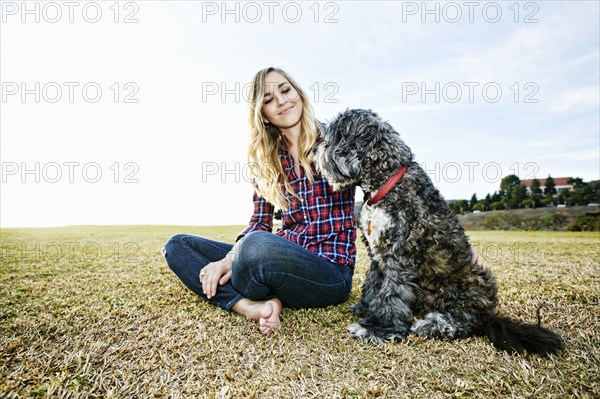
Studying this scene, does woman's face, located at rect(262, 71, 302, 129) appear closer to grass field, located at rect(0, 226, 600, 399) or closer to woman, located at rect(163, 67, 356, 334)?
woman, located at rect(163, 67, 356, 334)

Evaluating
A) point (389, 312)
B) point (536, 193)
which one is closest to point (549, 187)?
point (536, 193)

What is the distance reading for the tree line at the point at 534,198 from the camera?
103ft

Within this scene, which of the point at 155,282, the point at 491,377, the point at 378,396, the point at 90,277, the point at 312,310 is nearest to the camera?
the point at 378,396

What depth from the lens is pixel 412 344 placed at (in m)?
2.95

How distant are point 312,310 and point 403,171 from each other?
5.56 feet

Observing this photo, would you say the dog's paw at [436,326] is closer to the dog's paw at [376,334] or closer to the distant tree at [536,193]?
the dog's paw at [376,334]

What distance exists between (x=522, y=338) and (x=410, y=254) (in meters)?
0.98

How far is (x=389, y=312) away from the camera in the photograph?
309 cm

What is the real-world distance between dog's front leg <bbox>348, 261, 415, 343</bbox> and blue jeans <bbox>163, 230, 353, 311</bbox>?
0.58 meters

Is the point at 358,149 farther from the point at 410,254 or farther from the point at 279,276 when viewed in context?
the point at 279,276

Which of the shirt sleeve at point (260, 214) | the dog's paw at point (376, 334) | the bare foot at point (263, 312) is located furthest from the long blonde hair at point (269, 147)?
the dog's paw at point (376, 334)

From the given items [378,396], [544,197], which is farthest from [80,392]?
[544,197]

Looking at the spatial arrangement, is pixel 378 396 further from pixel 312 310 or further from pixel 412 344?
pixel 312 310

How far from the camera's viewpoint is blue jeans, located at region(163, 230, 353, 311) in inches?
133
